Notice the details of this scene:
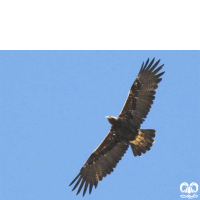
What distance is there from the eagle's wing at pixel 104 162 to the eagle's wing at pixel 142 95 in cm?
100

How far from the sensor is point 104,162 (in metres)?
17.1

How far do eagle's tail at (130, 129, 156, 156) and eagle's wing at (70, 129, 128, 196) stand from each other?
21.3 inches

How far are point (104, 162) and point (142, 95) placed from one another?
8.37 ft

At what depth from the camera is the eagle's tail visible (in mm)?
16359

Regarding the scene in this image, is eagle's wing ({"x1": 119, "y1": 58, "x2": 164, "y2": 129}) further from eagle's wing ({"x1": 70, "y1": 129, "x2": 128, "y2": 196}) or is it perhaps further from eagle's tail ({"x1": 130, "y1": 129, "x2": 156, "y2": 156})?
eagle's wing ({"x1": 70, "y1": 129, "x2": 128, "y2": 196})

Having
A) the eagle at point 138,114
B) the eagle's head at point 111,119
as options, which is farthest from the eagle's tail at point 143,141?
the eagle's head at point 111,119

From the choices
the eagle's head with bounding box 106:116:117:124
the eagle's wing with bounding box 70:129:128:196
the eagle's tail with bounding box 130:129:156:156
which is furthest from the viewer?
the eagle's wing with bounding box 70:129:128:196

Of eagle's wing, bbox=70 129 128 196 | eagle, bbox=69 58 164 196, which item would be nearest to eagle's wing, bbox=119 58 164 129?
eagle, bbox=69 58 164 196

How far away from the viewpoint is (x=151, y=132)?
53.6 feet

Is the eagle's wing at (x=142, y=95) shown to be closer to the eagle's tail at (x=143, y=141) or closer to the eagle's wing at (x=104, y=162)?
the eagle's tail at (x=143, y=141)

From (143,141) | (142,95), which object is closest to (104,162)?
(143,141)

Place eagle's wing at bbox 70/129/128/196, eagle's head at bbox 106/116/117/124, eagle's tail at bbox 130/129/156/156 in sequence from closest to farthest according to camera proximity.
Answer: eagle's head at bbox 106/116/117/124 → eagle's tail at bbox 130/129/156/156 → eagle's wing at bbox 70/129/128/196
